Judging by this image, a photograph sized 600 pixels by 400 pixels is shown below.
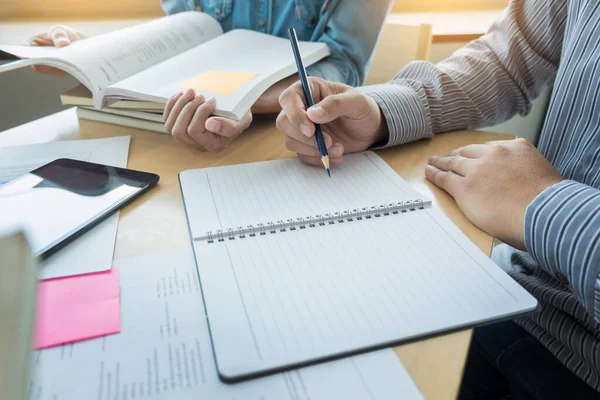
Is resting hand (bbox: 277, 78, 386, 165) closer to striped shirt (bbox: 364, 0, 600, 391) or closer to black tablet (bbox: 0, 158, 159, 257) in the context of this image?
striped shirt (bbox: 364, 0, 600, 391)

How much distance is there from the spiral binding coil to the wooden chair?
77cm

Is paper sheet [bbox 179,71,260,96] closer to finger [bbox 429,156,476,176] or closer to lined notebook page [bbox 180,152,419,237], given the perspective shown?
lined notebook page [bbox 180,152,419,237]

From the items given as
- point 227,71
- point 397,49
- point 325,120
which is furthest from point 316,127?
point 397,49

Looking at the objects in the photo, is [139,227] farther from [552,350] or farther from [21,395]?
[552,350]

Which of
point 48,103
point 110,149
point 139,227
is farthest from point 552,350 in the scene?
point 48,103

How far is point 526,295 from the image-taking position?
0.38 metres

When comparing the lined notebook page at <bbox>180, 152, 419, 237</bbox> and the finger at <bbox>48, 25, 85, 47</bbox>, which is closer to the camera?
the lined notebook page at <bbox>180, 152, 419, 237</bbox>

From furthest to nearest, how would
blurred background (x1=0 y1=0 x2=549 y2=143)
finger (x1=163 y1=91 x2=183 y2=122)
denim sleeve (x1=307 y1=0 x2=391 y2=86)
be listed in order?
1. blurred background (x1=0 y1=0 x2=549 y2=143)
2. denim sleeve (x1=307 y1=0 x2=391 y2=86)
3. finger (x1=163 y1=91 x2=183 y2=122)

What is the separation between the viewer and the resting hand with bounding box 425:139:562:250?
486 millimetres

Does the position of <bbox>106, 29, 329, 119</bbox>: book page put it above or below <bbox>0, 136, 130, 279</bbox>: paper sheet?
above

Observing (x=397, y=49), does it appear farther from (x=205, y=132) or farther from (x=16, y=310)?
(x=16, y=310)

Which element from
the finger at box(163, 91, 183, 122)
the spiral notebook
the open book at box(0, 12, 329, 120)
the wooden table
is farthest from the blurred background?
the spiral notebook

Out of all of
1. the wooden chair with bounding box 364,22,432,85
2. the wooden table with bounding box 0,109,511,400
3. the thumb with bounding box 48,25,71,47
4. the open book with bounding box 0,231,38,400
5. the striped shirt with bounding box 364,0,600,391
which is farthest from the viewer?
the wooden chair with bounding box 364,22,432,85

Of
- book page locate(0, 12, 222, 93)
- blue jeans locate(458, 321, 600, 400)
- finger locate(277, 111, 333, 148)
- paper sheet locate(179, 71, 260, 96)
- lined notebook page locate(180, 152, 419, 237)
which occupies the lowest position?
blue jeans locate(458, 321, 600, 400)
